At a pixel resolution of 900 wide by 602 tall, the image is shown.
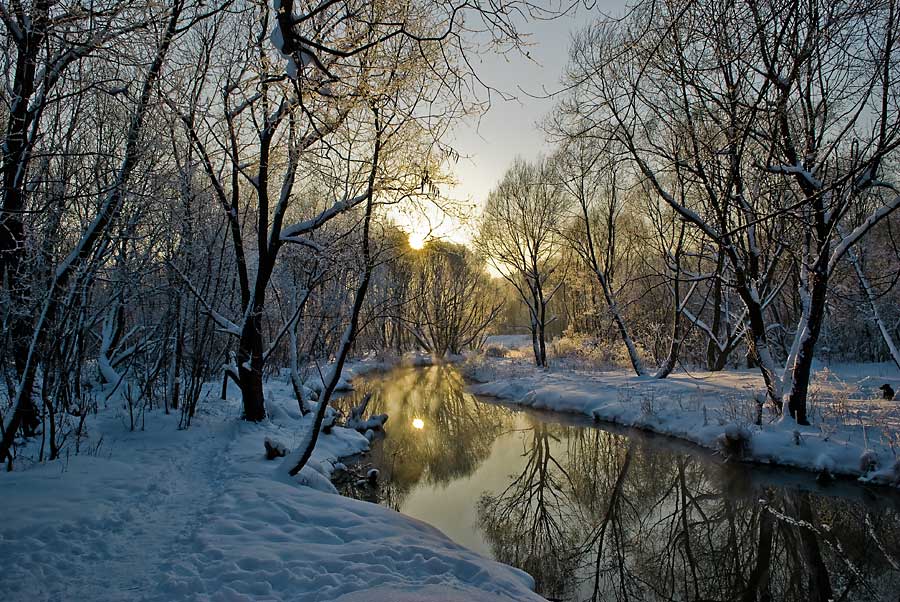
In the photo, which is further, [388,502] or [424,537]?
[388,502]

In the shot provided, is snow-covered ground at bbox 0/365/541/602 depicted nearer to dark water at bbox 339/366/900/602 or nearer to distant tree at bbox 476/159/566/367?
dark water at bbox 339/366/900/602

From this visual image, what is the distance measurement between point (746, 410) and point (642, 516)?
4.58 m

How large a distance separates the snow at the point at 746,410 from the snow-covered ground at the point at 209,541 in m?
6.36

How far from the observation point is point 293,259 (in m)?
12.5

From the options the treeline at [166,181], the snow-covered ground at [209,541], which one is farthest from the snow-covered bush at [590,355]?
the snow-covered ground at [209,541]

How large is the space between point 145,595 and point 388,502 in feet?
15.4

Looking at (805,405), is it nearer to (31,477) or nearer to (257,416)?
(257,416)

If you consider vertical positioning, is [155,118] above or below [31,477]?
above

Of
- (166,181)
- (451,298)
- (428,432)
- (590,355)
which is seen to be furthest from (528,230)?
(166,181)

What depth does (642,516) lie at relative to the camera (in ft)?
24.6

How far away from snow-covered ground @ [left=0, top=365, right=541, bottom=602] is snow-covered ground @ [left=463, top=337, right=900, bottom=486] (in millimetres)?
6313

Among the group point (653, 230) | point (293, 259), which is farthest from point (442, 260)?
point (293, 259)

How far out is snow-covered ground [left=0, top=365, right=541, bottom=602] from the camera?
378 centimetres

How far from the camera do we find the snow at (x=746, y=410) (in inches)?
324
